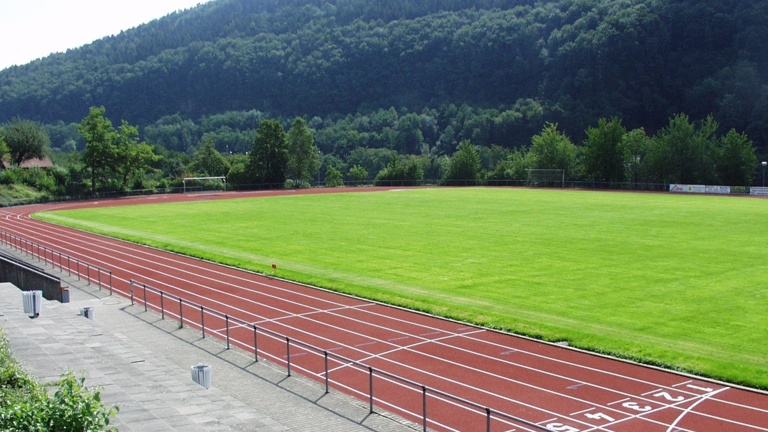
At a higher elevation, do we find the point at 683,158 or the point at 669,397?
the point at 683,158

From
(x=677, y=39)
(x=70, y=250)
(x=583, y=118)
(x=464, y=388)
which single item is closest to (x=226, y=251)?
(x=70, y=250)

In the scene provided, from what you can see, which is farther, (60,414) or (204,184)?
(204,184)

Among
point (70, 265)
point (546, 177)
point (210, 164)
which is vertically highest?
point (210, 164)

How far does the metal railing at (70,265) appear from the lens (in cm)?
3145

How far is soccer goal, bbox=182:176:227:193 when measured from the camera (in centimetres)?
10425

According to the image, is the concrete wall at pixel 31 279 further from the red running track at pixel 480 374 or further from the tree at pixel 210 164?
the tree at pixel 210 164

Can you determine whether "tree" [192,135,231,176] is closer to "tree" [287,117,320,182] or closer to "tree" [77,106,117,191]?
"tree" [287,117,320,182]

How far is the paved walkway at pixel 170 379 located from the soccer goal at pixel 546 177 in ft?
275

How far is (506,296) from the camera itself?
2727 cm

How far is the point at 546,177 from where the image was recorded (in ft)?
336

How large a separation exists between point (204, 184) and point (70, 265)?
233 feet

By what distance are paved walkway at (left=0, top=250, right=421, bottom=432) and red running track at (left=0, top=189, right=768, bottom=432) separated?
55.7 inches

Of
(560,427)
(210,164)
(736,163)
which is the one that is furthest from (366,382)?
(210,164)

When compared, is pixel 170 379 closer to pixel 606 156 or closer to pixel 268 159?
pixel 606 156
